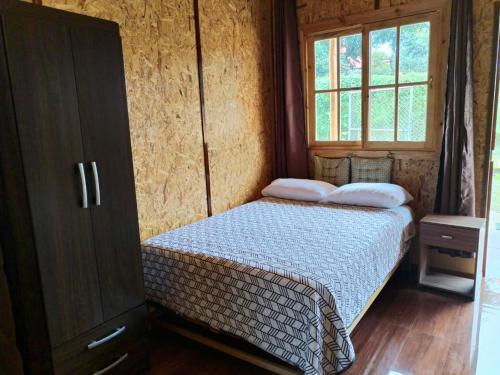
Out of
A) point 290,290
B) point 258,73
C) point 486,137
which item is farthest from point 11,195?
point 486,137

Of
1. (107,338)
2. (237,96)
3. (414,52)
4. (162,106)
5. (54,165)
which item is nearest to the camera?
(54,165)

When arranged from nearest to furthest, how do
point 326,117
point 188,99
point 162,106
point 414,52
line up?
1. point 162,106
2. point 188,99
3. point 414,52
4. point 326,117

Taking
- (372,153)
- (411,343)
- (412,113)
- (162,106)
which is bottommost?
(411,343)

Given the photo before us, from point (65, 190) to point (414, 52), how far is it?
290 cm

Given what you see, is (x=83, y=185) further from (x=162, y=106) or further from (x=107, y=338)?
(x=162, y=106)

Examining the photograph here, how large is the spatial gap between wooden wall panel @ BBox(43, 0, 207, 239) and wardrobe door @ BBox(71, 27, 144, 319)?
0.65 m

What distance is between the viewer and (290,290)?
1.72 m

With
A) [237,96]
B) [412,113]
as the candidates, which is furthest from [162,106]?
[412,113]

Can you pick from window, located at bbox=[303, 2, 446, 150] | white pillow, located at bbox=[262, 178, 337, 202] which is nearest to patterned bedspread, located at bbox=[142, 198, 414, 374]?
white pillow, located at bbox=[262, 178, 337, 202]

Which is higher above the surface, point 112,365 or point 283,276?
point 283,276

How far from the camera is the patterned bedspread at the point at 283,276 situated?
66.6 inches

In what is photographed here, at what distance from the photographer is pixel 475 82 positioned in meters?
2.89

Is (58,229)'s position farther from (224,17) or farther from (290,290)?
(224,17)

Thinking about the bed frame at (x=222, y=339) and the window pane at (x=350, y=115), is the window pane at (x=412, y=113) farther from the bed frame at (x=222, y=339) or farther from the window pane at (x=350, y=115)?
the bed frame at (x=222, y=339)
